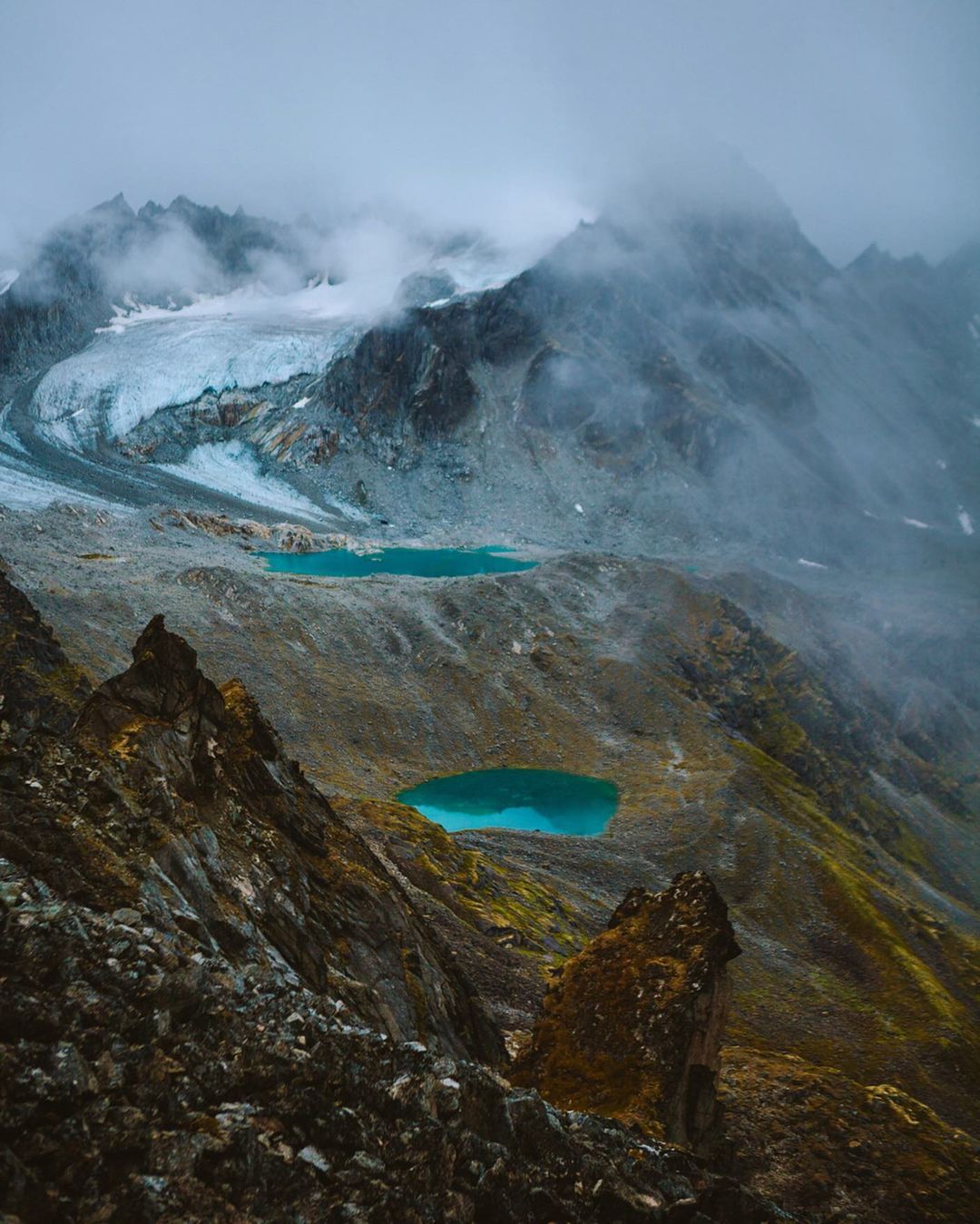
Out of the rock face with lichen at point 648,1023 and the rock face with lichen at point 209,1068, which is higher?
the rock face with lichen at point 209,1068

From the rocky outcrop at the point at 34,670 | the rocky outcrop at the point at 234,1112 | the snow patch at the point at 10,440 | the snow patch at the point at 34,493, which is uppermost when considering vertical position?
the snow patch at the point at 10,440

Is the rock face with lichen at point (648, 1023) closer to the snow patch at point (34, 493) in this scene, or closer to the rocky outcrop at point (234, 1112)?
the rocky outcrop at point (234, 1112)

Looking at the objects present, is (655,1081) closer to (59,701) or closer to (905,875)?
(59,701)

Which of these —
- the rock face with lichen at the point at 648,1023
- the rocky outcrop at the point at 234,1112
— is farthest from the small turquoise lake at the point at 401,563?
the rocky outcrop at the point at 234,1112

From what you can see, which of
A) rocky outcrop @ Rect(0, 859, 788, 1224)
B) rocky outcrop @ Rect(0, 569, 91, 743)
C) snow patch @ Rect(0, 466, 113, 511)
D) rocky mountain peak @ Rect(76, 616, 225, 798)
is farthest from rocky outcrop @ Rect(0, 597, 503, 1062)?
snow patch @ Rect(0, 466, 113, 511)

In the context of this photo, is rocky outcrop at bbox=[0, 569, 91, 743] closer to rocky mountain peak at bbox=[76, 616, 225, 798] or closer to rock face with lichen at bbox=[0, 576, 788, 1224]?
rocky mountain peak at bbox=[76, 616, 225, 798]

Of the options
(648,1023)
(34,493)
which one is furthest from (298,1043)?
(34,493)
